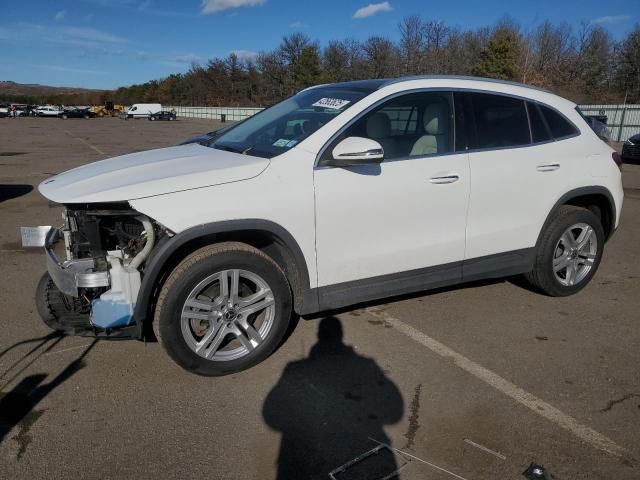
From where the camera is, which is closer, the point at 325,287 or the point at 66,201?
the point at 66,201

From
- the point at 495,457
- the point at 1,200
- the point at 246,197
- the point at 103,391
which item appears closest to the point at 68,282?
the point at 103,391

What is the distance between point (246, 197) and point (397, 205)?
1.06m

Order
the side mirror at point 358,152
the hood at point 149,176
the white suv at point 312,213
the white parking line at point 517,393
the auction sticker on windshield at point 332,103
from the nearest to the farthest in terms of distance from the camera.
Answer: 1. the white parking line at point 517,393
2. the hood at point 149,176
3. the white suv at point 312,213
4. the side mirror at point 358,152
5. the auction sticker on windshield at point 332,103

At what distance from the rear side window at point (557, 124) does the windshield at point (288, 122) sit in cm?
169

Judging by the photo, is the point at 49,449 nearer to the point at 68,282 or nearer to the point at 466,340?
the point at 68,282

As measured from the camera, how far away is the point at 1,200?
357 inches

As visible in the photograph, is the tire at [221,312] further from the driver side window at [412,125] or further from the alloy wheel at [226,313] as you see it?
the driver side window at [412,125]

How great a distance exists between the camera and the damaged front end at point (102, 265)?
3057mm

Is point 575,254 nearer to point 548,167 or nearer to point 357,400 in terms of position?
point 548,167

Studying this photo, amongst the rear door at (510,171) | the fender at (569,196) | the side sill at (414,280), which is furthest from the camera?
the fender at (569,196)

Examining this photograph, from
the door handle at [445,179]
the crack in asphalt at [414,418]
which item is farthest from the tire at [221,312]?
the door handle at [445,179]

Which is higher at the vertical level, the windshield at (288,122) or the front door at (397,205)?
the windshield at (288,122)

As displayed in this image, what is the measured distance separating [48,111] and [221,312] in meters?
73.2

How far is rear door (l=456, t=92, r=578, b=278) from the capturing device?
12.8 feet
